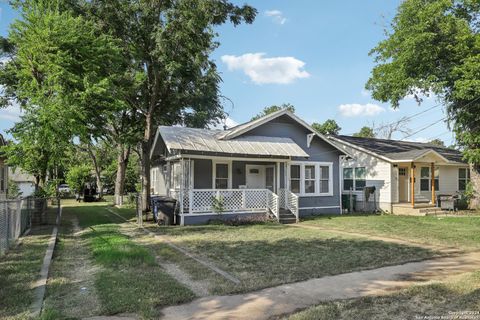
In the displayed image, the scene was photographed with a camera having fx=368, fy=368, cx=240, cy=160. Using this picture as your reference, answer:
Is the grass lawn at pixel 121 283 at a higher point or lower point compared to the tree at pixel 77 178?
lower

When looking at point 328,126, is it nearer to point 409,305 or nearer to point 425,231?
point 425,231

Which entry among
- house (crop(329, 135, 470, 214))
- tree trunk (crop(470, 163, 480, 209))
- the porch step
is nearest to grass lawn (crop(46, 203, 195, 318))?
the porch step

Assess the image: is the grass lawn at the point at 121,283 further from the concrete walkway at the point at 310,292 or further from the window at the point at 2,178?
the window at the point at 2,178

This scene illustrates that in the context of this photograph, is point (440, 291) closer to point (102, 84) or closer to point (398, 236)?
point (398, 236)

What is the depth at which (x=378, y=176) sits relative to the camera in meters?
22.5

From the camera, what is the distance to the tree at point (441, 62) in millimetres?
19859

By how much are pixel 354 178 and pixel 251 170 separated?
898cm

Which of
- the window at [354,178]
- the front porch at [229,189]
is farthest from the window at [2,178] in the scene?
the window at [354,178]

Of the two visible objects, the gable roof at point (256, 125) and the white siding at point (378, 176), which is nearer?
the gable roof at point (256, 125)

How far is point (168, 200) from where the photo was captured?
15.2m

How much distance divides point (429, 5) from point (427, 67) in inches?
134

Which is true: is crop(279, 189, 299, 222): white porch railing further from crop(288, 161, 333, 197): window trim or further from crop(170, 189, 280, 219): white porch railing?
crop(170, 189, 280, 219): white porch railing

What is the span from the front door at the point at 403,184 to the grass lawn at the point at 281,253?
12225mm

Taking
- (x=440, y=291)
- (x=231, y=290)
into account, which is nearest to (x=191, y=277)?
(x=231, y=290)
